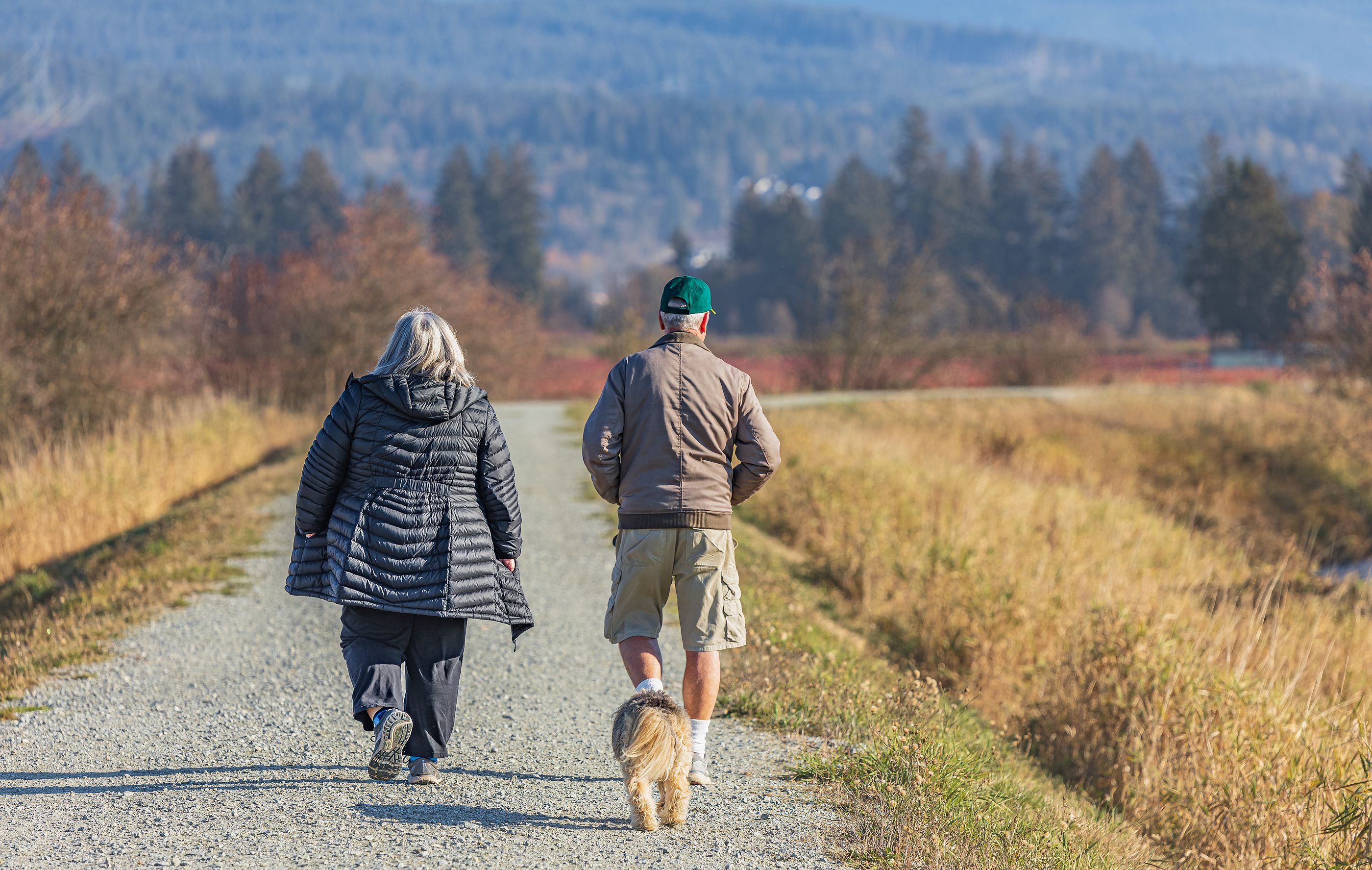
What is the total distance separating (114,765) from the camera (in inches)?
222

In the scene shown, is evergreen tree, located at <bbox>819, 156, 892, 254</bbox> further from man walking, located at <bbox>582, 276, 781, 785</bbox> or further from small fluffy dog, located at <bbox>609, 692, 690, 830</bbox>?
small fluffy dog, located at <bbox>609, 692, 690, 830</bbox>

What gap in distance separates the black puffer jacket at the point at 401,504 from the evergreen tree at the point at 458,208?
3478 inches

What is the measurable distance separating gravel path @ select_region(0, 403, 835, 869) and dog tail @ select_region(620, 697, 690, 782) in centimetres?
31

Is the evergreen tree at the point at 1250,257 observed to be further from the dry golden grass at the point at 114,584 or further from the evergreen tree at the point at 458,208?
the dry golden grass at the point at 114,584

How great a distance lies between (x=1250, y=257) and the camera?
69.6m

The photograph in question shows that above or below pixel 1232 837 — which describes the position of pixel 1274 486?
below

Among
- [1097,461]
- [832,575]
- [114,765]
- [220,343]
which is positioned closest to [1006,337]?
[1097,461]

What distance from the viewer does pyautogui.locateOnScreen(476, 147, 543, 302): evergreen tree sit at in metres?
104

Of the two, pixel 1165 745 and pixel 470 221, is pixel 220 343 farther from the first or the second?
pixel 470 221

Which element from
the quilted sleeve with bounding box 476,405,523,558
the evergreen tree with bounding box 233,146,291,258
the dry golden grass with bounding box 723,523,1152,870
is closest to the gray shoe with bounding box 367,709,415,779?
the quilted sleeve with bounding box 476,405,523,558

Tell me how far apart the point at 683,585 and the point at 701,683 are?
A: 40 cm

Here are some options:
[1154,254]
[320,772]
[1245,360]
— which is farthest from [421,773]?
[1154,254]

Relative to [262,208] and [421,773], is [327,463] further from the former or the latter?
[262,208]

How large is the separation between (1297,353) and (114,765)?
24445mm
